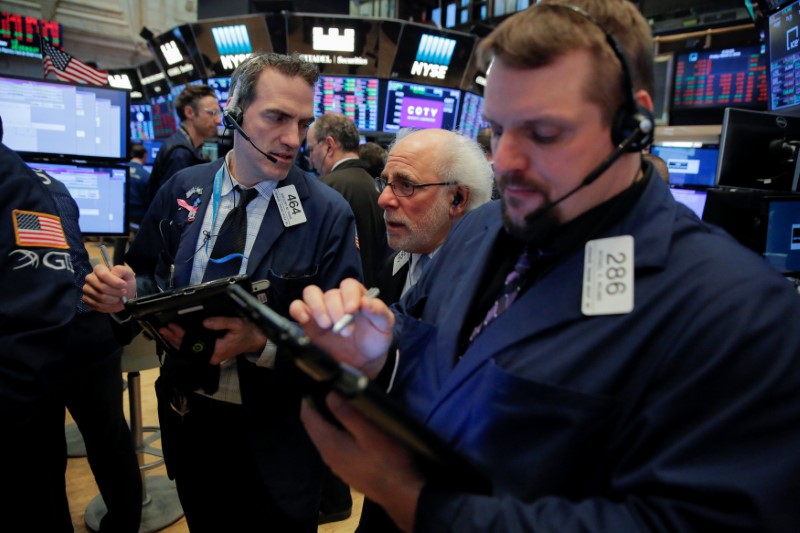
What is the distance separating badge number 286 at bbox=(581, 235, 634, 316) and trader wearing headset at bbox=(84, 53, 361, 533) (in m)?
0.95

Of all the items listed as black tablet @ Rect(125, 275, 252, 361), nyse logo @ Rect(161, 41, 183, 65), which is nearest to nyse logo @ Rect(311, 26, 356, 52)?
nyse logo @ Rect(161, 41, 183, 65)

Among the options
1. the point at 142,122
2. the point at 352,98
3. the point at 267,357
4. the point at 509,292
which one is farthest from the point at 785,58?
the point at 142,122

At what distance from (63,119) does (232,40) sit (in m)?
3.69

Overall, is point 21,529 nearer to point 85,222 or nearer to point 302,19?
point 85,222

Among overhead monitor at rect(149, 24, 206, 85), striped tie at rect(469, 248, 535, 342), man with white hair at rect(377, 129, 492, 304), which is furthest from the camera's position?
overhead monitor at rect(149, 24, 206, 85)

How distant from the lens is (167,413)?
1678mm

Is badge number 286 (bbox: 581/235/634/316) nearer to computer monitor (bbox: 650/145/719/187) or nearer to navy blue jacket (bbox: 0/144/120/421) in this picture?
navy blue jacket (bbox: 0/144/120/421)

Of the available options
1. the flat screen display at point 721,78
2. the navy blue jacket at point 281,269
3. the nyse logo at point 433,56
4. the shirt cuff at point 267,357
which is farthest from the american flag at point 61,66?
the flat screen display at point 721,78

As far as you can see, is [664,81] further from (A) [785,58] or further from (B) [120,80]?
(B) [120,80]

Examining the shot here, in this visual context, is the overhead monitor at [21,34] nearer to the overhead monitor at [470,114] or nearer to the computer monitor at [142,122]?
the computer monitor at [142,122]

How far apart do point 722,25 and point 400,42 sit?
3204 mm

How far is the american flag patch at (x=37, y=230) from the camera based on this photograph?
1336 mm

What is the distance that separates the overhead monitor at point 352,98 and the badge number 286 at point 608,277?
5390 millimetres

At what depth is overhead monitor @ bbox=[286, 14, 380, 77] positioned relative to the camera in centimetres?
577
